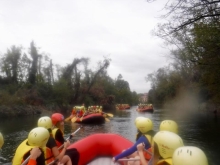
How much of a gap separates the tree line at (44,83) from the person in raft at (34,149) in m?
26.1

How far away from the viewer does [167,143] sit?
2998 millimetres

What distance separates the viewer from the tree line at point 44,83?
3279cm

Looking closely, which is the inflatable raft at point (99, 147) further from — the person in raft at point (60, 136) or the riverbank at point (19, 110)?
the riverbank at point (19, 110)

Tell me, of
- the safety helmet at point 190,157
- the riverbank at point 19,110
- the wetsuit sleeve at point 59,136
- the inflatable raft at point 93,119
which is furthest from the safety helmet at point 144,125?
the riverbank at point 19,110

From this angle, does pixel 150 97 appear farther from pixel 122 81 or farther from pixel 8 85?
pixel 8 85

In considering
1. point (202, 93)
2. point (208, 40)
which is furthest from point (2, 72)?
point (208, 40)

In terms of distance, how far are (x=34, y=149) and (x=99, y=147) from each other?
9.34 feet

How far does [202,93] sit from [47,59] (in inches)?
1084

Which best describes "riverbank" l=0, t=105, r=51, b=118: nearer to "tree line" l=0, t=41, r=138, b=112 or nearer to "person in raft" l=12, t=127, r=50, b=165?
"tree line" l=0, t=41, r=138, b=112

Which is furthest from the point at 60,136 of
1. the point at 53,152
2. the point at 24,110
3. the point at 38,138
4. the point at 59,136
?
the point at 24,110

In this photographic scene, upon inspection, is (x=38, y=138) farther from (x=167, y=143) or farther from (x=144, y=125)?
(x=144, y=125)

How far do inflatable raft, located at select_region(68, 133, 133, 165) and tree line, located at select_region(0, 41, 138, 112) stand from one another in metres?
24.4

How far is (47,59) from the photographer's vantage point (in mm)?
45125

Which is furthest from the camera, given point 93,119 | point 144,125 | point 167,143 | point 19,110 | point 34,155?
point 19,110
